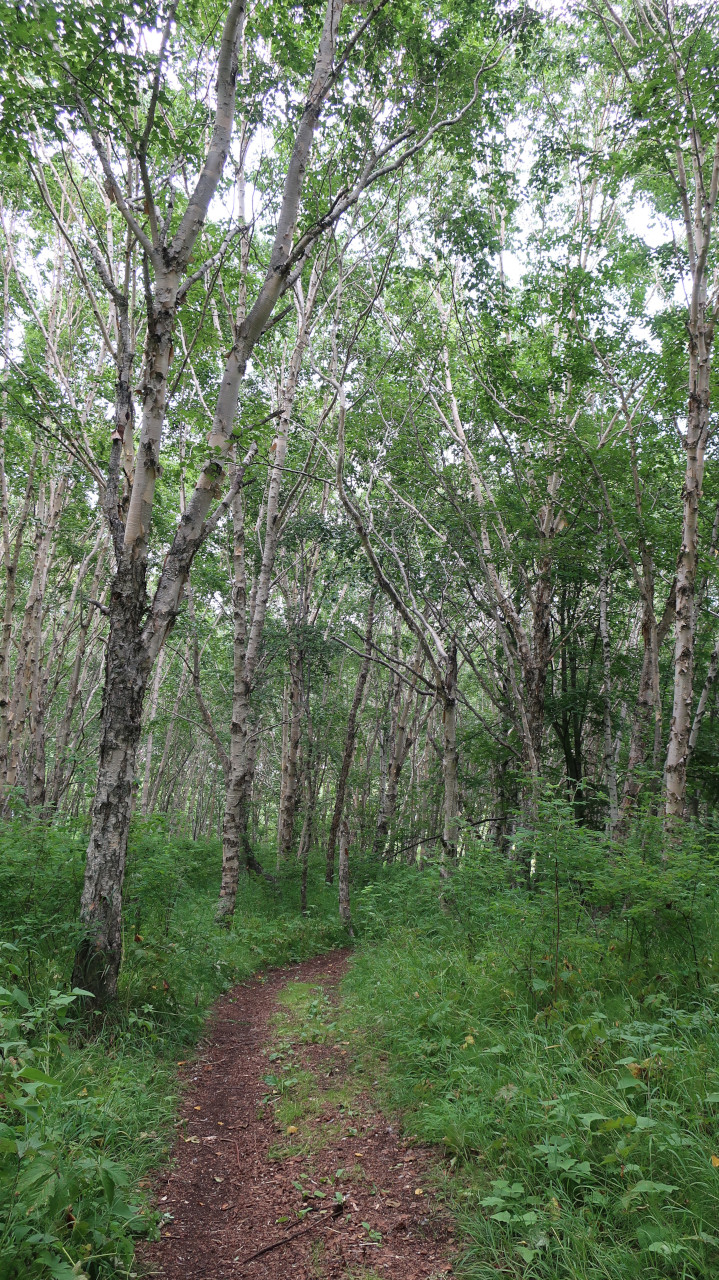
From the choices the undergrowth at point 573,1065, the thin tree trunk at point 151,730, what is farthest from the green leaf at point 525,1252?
the thin tree trunk at point 151,730

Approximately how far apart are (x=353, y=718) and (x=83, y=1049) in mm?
8930

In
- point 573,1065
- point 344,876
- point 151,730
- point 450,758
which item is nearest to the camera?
point 573,1065

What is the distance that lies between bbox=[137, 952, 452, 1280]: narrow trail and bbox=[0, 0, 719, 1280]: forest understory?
0.08 ft

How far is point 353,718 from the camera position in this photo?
12.9 m

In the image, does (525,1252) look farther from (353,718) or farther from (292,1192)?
(353,718)

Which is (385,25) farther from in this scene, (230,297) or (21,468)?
(21,468)

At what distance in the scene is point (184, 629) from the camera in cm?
1406

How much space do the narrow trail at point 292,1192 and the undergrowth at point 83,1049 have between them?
0.24 meters

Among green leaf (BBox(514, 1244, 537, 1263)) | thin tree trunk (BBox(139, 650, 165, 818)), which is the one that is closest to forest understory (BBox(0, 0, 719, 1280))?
green leaf (BBox(514, 1244, 537, 1263))

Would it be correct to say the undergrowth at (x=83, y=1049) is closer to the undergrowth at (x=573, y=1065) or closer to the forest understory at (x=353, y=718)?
the forest understory at (x=353, y=718)

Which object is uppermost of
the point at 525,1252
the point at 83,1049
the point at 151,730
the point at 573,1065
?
the point at 151,730

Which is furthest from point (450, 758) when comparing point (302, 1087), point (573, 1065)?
point (573, 1065)

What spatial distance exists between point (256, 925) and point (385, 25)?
12.0 meters

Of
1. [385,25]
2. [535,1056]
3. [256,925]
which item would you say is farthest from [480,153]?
[256,925]
